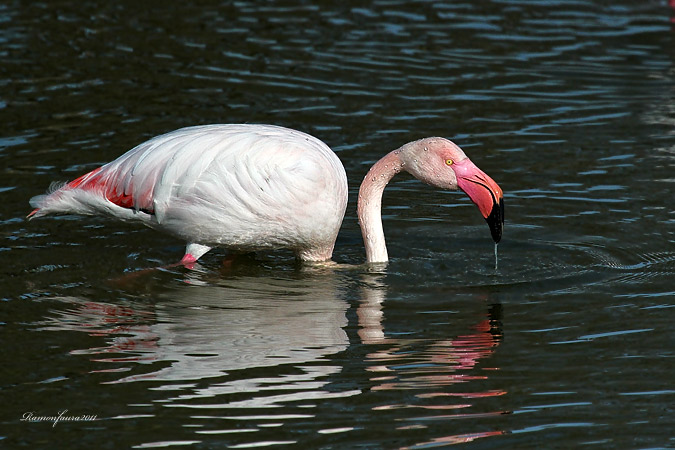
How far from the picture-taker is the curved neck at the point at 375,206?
6938mm

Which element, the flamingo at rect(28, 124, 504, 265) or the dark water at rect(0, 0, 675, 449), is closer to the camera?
the dark water at rect(0, 0, 675, 449)

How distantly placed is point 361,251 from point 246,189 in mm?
1154

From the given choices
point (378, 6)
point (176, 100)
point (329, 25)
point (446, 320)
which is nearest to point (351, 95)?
point (176, 100)

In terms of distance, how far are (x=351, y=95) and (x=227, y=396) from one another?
5.73 m

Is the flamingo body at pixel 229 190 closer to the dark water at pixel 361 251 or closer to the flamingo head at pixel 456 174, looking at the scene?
the dark water at pixel 361 251

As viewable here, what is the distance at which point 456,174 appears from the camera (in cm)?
669

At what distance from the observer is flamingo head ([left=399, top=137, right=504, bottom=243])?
21.7 ft
